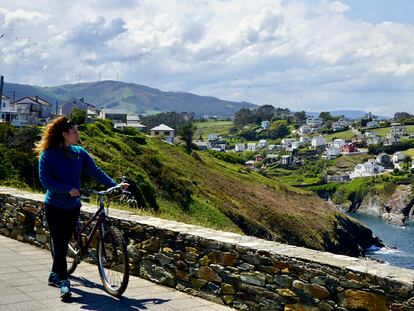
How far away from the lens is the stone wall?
18.0 ft

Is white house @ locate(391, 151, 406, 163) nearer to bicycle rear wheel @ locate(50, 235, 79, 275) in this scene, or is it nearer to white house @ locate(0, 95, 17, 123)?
white house @ locate(0, 95, 17, 123)

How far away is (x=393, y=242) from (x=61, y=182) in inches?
3548

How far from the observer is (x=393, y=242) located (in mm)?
89750

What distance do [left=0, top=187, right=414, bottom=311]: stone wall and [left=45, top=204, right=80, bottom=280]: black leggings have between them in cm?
132

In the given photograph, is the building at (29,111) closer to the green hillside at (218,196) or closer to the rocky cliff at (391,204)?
the green hillside at (218,196)

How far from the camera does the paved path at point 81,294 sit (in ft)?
22.0

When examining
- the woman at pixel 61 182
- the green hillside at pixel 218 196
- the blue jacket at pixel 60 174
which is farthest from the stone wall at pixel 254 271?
the green hillside at pixel 218 196

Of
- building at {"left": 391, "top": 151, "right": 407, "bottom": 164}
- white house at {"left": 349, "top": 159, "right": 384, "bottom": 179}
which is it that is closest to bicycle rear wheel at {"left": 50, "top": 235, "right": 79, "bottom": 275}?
white house at {"left": 349, "top": 159, "right": 384, "bottom": 179}

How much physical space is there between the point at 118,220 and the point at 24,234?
10.1 ft

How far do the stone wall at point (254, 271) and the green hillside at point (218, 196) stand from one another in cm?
1265

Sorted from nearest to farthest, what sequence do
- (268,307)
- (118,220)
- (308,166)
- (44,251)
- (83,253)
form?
(268,307) < (83,253) < (118,220) < (44,251) < (308,166)

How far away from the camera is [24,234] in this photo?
10.7 metres

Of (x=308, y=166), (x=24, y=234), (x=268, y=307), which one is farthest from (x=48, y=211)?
(x=308, y=166)

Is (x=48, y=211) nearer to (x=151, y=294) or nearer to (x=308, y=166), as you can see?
(x=151, y=294)
